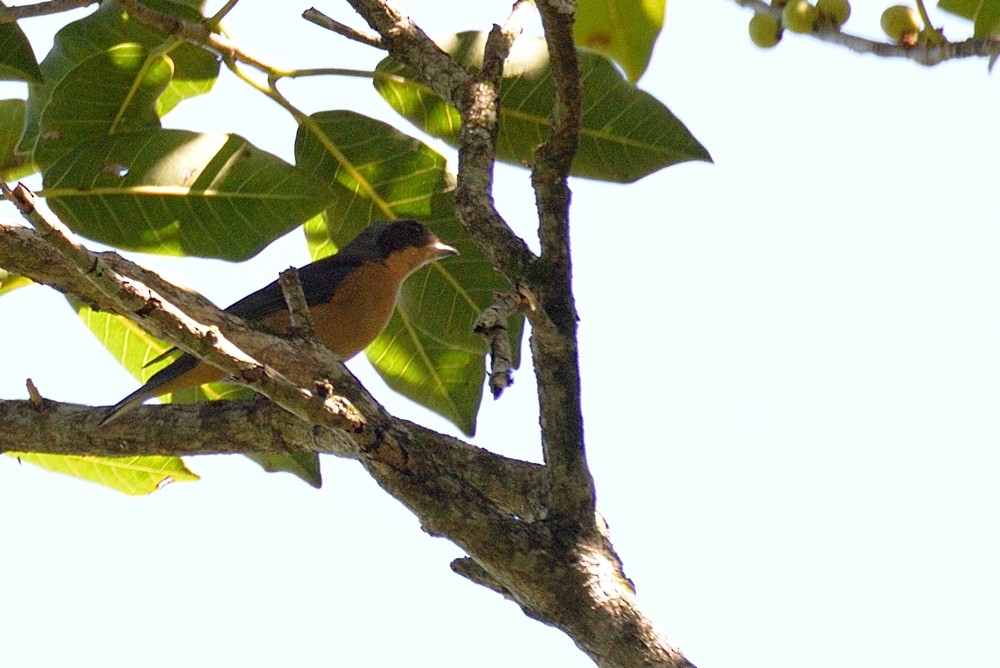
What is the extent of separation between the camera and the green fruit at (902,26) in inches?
112

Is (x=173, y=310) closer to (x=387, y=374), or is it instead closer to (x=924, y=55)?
(x=924, y=55)

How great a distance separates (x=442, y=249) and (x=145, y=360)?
138 centimetres

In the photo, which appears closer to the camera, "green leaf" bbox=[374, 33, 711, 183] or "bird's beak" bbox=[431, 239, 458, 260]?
"green leaf" bbox=[374, 33, 711, 183]

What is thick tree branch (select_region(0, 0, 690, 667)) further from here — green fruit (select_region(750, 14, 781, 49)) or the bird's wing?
the bird's wing

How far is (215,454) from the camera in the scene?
4523 mm

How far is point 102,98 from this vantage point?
14.3 ft

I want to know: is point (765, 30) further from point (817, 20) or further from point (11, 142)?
point (11, 142)

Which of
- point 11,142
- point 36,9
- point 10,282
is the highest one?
point 11,142

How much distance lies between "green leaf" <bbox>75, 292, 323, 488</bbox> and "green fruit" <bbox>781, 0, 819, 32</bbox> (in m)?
2.67

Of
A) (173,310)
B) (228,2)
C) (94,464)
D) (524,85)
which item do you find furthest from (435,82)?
(94,464)

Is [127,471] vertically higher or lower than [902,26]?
higher

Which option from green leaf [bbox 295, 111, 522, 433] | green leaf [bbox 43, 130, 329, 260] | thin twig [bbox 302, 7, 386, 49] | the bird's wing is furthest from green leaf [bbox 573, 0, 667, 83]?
the bird's wing

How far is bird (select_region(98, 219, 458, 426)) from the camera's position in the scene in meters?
5.76

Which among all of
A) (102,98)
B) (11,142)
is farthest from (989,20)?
(11,142)
